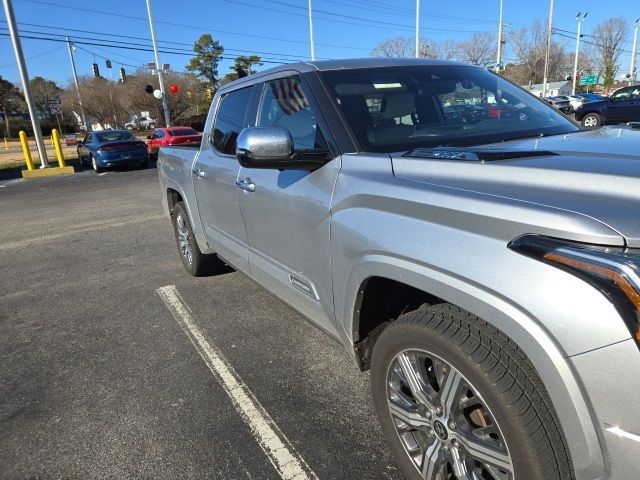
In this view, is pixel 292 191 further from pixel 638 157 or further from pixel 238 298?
pixel 238 298

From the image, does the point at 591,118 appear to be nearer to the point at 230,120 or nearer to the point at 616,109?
the point at 616,109

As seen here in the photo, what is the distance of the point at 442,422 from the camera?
1.93 meters

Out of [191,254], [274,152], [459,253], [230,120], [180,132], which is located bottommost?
[191,254]

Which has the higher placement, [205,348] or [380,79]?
[380,79]

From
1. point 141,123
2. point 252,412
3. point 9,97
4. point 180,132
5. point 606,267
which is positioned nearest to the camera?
point 606,267

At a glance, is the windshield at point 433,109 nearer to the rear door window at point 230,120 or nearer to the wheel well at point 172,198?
→ the rear door window at point 230,120

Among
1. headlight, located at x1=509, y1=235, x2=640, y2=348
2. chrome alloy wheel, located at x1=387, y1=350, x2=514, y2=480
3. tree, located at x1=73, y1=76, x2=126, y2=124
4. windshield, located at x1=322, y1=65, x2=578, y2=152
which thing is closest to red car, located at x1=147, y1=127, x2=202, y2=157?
windshield, located at x1=322, y1=65, x2=578, y2=152

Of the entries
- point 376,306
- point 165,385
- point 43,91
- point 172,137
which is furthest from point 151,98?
point 376,306

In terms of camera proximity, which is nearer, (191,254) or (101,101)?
(191,254)

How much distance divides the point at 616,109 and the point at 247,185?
21.5 metres

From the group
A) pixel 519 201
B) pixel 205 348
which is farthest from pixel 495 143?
pixel 205 348

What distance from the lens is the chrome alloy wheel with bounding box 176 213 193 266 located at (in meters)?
5.06

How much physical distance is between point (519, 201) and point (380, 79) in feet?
5.25

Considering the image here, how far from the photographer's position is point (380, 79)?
9.56 feet
